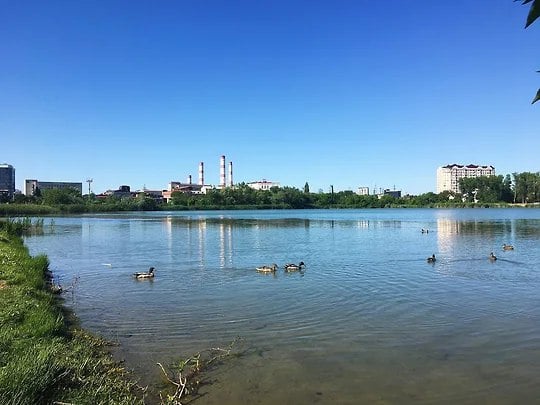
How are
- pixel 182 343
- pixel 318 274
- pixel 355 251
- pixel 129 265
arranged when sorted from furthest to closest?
pixel 355 251, pixel 129 265, pixel 318 274, pixel 182 343

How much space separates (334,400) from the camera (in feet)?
25.1

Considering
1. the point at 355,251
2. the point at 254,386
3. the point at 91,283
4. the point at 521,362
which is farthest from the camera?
the point at 355,251

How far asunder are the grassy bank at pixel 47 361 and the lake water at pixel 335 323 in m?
0.90

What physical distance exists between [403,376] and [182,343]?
5019 millimetres

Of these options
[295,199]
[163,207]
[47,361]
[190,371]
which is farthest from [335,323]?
[295,199]

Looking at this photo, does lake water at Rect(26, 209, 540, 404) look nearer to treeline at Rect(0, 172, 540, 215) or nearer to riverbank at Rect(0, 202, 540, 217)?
riverbank at Rect(0, 202, 540, 217)

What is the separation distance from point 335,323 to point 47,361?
7.68 metres

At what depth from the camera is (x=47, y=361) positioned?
6.71 m

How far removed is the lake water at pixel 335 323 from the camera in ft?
27.1

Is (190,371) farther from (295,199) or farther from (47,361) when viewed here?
(295,199)

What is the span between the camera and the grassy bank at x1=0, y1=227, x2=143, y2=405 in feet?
19.4

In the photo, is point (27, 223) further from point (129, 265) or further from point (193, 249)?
point (129, 265)

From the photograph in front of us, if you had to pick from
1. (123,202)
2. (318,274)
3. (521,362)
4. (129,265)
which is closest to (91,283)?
(129,265)

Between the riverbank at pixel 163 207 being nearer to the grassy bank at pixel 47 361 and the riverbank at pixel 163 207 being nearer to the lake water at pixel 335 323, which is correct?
the lake water at pixel 335 323
